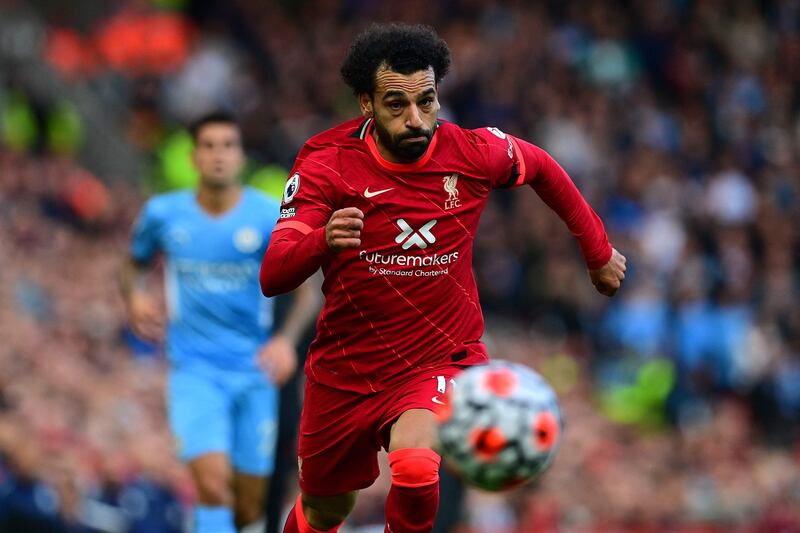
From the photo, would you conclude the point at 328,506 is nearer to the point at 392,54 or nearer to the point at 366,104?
the point at 366,104

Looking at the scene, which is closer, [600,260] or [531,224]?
[600,260]

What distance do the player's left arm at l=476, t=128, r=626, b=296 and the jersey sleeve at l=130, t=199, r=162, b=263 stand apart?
10.1 ft

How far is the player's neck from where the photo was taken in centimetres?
962

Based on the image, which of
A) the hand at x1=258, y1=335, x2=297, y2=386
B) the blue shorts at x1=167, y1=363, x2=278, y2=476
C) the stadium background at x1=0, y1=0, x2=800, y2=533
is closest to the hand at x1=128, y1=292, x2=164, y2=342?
the blue shorts at x1=167, y1=363, x2=278, y2=476

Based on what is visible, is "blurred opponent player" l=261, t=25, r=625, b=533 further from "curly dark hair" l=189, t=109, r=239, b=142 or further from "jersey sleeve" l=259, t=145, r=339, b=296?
"curly dark hair" l=189, t=109, r=239, b=142

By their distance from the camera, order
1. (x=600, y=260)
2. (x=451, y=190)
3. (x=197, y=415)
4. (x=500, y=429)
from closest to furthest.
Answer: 1. (x=500, y=429)
2. (x=451, y=190)
3. (x=600, y=260)
4. (x=197, y=415)

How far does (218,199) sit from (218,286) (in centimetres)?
58

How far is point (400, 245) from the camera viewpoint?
22.8ft

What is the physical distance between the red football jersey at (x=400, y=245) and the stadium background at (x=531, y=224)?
3.49 metres

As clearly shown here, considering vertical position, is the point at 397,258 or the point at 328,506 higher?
the point at 397,258

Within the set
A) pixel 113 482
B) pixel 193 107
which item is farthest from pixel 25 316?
pixel 193 107

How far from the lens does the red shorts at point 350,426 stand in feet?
22.9

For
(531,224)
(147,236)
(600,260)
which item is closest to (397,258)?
(600,260)

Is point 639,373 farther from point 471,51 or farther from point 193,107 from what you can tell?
point 193,107
